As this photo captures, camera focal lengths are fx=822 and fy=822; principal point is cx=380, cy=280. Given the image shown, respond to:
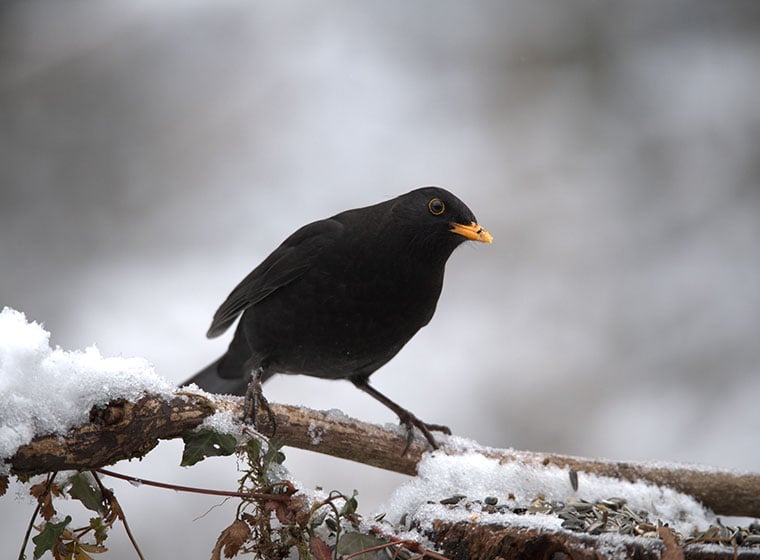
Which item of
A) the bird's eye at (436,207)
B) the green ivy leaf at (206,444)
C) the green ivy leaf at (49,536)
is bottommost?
the green ivy leaf at (49,536)

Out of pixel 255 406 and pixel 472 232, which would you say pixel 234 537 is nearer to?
pixel 255 406

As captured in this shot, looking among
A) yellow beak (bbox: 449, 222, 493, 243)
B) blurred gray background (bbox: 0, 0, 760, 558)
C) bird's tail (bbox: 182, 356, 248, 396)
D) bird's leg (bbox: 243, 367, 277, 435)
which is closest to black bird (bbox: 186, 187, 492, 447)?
yellow beak (bbox: 449, 222, 493, 243)

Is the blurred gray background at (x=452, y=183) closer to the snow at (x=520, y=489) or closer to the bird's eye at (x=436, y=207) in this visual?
the snow at (x=520, y=489)

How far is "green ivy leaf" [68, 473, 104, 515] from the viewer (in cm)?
235

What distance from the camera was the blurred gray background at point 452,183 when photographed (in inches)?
225

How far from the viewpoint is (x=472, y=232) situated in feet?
12.6

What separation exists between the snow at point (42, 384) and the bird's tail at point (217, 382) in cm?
219

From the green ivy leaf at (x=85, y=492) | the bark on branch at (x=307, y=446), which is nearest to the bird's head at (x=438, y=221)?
the bark on branch at (x=307, y=446)

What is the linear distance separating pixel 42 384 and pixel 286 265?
1.81 metres

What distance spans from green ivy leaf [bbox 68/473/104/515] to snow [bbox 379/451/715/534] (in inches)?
44.2

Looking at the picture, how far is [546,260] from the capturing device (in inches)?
245

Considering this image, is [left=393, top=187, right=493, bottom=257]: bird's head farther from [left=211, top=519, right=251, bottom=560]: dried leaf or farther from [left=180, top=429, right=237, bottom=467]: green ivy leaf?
[left=211, top=519, right=251, bottom=560]: dried leaf

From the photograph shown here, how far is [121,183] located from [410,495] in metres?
3.81

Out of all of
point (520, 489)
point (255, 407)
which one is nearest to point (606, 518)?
point (520, 489)
